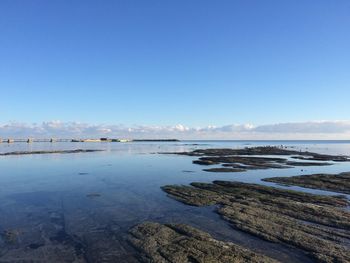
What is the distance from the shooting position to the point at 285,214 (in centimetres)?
2328

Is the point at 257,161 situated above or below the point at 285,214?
above

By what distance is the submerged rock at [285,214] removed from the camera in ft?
56.3

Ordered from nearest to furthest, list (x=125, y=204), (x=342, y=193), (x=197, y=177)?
(x=125, y=204)
(x=342, y=193)
(x=197, y=177)

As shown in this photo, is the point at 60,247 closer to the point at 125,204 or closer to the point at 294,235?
the point at 125,204

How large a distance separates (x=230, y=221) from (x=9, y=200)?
1936 centimetres

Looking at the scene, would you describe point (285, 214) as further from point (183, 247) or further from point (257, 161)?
point (257, 161)

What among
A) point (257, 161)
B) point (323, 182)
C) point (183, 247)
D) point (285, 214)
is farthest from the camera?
point (257, 161)

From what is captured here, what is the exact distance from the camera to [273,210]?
24.3 metres

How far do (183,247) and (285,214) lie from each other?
392 inches

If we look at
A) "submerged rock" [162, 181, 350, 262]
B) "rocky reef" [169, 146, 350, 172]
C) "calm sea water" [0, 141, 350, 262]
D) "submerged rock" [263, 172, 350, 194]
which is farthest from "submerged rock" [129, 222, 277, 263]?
"rocky reef" [169, 146, 350, 172]

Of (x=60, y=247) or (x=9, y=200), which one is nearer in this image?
(x=60, y=247)

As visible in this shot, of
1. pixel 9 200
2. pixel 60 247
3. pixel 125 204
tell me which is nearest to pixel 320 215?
pixel 125 204

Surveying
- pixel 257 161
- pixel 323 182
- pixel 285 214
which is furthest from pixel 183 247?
pixel 257 161

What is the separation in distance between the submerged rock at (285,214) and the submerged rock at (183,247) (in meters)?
2.92
